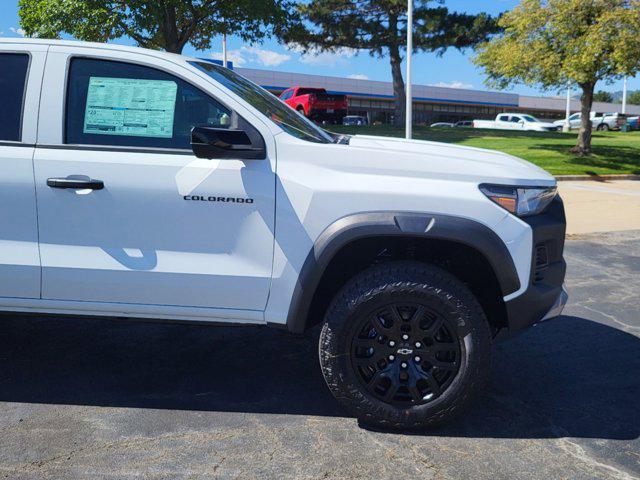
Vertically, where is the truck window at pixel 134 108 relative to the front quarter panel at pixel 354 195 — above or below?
above

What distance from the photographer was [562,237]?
3420 millimetres

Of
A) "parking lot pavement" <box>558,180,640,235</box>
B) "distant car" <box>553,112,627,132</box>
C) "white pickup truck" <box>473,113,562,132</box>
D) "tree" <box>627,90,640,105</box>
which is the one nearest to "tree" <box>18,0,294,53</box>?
"parking lot pavement" <box>558,180,640,235</box>

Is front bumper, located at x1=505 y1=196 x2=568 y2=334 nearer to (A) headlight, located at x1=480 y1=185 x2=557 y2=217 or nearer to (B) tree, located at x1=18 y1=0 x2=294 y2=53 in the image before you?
(A) headlight, located at x1=480 y1=185 x2=557 y2=217

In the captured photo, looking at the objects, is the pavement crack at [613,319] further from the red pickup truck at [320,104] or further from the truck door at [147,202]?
the red pickup truck at [320,104]

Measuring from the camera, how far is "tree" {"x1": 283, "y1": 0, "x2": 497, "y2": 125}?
3122 centimetres

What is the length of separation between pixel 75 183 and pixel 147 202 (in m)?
0.38

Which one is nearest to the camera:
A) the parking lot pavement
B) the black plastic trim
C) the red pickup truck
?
the black plastic trim

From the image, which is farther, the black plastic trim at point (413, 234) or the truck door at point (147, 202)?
the truck door at point (147, 202)

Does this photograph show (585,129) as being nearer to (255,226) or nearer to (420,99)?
(255,226)

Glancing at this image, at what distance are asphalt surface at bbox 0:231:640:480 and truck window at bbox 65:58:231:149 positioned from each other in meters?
1.49

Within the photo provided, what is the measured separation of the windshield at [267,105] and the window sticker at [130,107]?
27 cm

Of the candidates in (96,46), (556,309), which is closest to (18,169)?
(96,46)

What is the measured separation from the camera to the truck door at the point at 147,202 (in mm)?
3232

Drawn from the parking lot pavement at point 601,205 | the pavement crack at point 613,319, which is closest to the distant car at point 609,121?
the parking lot pavement at point 601,205
